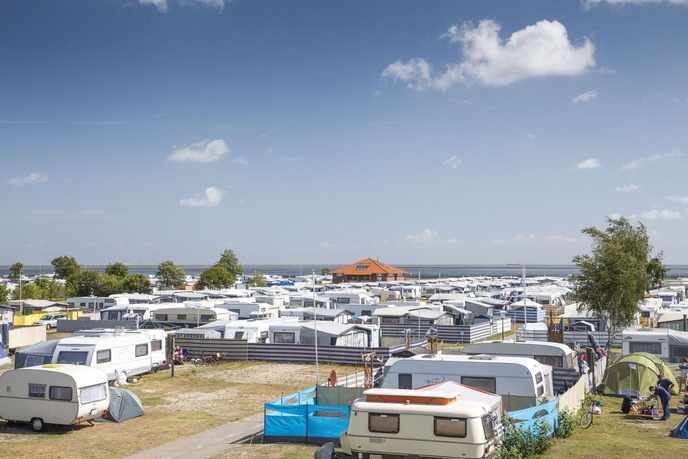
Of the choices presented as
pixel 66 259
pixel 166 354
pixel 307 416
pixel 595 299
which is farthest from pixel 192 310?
pixel 66 259

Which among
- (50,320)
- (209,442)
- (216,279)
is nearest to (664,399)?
(209,442)

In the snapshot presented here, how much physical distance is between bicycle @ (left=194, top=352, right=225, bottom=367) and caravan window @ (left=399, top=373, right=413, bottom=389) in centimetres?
1530

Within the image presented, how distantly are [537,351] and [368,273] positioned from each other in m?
83.9

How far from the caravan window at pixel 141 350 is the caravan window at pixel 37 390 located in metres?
9.37

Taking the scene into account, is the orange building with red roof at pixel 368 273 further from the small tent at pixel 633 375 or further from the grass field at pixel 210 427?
the small tent at pixel 633 375

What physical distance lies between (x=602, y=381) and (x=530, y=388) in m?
8.38

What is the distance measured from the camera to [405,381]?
1814 cm

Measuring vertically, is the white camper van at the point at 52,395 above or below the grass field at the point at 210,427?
above

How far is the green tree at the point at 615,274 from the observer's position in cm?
3014

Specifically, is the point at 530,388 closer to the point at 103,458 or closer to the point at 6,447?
the point at 103,458

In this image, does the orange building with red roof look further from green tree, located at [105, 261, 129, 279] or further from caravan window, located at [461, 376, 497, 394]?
caravan window, located at [461, 376, 497, 394]

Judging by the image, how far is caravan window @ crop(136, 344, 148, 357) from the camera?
90.0ft

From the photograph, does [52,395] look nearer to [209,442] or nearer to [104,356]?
[209,442]

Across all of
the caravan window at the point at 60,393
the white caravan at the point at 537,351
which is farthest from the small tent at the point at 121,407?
the white caravan at the point at 537,351
